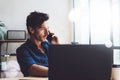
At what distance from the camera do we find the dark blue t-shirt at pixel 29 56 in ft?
6.94

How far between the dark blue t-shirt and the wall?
110 inches

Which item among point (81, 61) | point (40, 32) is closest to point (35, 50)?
point (40, 32)

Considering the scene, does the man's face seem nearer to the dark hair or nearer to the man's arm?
the dark hair

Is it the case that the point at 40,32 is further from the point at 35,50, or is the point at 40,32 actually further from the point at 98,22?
the point at 98,22

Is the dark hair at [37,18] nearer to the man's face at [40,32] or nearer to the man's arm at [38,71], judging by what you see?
the man's face at [40,32]

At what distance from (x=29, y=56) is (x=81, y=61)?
Answer: 969 mm

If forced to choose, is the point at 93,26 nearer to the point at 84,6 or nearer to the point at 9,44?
the point at 84,6

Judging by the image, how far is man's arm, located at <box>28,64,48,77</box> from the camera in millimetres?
1922

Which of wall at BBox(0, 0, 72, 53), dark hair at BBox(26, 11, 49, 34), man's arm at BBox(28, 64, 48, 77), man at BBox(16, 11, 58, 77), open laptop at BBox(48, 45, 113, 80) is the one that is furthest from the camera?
wall at BBox(0, 0, 72, 53)

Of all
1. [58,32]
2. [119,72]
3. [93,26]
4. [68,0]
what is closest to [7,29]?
[58,32]

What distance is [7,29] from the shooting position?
5.02 m

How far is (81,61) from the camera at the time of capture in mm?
1313

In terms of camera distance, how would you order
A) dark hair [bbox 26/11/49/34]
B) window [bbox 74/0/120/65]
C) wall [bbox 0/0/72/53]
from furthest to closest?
wall [bbox 0/0/72/53]
window [bbox 74/0/120/65]
dark hair [bbox 26/11/49/34]

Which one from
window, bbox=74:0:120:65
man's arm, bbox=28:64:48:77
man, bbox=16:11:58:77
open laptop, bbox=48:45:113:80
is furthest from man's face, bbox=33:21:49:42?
window, bbox=74:0:120:65
